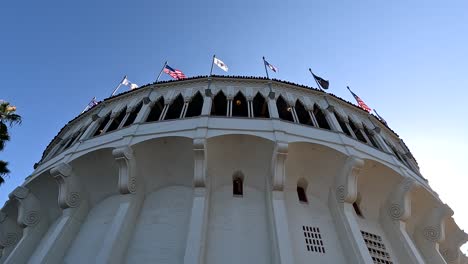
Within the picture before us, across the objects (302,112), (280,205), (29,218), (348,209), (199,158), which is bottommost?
(280,205)

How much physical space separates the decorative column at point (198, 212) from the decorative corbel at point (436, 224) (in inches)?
411

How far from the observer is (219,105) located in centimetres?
1781

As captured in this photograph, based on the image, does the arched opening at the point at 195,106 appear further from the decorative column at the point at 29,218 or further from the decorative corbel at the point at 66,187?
the decorative column at the point at 29,218

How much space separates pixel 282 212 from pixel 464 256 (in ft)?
40.6

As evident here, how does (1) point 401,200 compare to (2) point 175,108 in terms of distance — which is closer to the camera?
(1) point 401,200

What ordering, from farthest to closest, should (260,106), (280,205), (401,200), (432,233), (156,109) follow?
(260,106) < (156,109) < (432,233) < (401,200) < (280,205)

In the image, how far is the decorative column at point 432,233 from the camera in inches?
584

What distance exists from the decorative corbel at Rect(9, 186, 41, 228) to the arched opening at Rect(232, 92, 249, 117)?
10632mm

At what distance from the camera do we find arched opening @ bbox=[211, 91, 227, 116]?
1736 cm

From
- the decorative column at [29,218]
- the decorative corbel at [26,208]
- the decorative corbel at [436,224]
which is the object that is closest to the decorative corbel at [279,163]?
the decorative corbel at [436,224]

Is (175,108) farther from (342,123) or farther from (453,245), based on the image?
(453,245)

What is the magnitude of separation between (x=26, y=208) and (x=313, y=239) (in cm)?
1262

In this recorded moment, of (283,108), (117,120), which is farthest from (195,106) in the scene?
(283,108)

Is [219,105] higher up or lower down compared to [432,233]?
higher up
